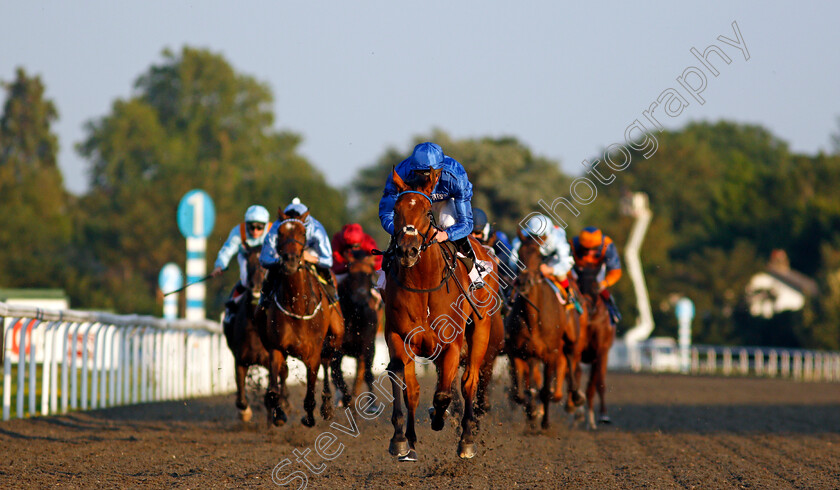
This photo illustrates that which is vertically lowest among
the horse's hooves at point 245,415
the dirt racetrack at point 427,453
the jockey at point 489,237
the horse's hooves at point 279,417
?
the dirt racetrack at point 427,453

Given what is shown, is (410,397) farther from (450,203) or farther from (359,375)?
(359,375)

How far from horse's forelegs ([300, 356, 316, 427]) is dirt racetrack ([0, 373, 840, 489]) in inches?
9.2

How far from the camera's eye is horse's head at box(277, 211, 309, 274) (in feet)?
30.8

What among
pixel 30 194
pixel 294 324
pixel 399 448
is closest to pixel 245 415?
pixel 294 324

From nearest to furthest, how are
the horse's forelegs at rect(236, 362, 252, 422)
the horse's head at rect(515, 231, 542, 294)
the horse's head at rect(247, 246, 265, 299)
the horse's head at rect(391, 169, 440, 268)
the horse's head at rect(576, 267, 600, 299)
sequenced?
the horse's head at rect(391, 169, 440, 268) → the horse's head at rect(247, 246, 265, 299) → the horse's head at rect(515, 231, 542, 294) → the horse's forelegs at rect(236, 362, 252, 422) → the horse's head at rect(576, 267, 600, 299)

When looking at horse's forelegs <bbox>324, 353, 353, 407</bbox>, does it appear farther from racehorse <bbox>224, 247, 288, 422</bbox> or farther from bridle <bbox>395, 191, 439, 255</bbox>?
bridle <bbox>395, 191, 439, 255</bbox>

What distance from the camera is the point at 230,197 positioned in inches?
2398

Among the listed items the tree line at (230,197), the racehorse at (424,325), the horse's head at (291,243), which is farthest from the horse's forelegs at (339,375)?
the tree line at (230,197)

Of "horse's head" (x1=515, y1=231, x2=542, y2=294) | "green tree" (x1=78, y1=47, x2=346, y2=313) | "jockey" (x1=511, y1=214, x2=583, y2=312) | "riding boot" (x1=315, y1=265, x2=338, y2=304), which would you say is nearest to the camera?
"riding boot" (x1=315, y1=265, x2=338, y2=304)

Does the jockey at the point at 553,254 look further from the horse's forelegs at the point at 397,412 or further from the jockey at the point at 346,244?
the horse's forelegs at the point at 397,412

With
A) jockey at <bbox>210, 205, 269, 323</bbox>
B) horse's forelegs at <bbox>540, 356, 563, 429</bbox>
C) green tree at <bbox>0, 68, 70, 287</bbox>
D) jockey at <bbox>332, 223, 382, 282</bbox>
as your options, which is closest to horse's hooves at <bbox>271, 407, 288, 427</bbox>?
jockey at <bbox>210, 205, 269, 323</bbox>

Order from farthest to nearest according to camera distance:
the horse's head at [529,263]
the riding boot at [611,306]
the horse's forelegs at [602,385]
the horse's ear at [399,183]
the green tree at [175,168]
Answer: the green tree at [175,168] < the riding boot at [611,306] < the horse's forelegs at [602,385] < the horse's head at [529,263] < the horse's ear at [399,183]

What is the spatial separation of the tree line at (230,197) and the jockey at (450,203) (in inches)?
1503

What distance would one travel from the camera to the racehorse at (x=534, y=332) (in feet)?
36.0
